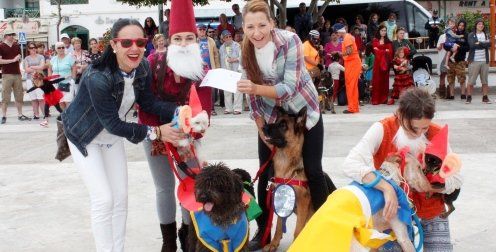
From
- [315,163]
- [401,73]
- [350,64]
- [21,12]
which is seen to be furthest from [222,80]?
[21,12]

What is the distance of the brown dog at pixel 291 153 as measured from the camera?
162 inches

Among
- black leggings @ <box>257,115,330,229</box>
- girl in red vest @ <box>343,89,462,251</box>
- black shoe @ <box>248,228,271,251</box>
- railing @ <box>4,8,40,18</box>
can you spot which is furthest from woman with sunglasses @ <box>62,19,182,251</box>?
railing @ <box>4,8,40,18</box>

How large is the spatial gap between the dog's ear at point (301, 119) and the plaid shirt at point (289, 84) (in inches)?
0.8

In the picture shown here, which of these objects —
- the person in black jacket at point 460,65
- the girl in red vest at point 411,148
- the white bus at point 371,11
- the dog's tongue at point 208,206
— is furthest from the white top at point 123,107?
the white bus at point 371,11

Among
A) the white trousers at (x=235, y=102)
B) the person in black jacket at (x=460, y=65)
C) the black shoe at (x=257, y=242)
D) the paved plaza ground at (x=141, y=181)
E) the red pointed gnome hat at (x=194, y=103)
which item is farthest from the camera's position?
the person in black jacket at (x=460, y=65)

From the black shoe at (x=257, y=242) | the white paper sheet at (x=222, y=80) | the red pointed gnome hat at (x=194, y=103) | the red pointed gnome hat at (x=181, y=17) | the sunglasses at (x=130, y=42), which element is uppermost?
the red pointed gnome hat at (x=181, y=17)

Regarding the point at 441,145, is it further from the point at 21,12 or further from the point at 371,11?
the point at 21,12

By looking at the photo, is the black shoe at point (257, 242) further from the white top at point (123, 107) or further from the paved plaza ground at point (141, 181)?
the white top at point (123, 107)

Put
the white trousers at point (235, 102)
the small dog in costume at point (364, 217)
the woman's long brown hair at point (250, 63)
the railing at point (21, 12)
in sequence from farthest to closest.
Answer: the railing at point (21, 12) → the white trousers at point (235, 102) → the woman's long brown hair at point (250, 63) → the small dog in costume at point (364, 217)

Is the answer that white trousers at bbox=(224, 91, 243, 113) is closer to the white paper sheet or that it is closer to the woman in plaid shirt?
the woman in plaid shirt

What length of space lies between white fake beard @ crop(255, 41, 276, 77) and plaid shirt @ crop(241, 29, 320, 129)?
0.02 metres

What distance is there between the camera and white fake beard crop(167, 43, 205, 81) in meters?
4.04

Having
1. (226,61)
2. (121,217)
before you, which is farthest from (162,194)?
(226,61)

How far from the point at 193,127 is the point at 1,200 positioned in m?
3.18
